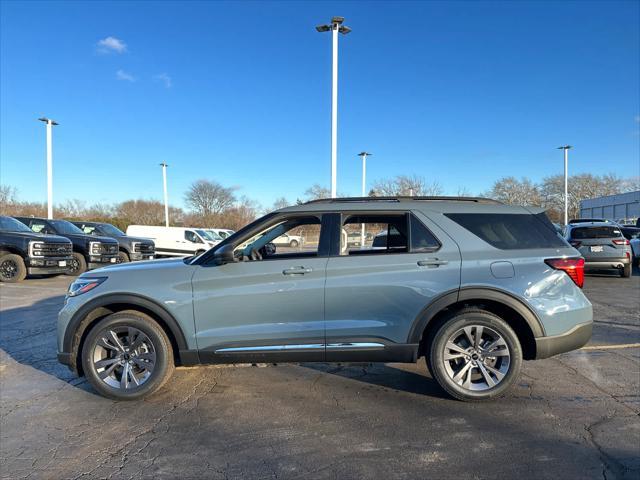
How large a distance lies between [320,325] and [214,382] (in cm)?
149

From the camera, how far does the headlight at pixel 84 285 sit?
3951 mm

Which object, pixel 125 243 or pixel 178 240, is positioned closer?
pixel 125 243

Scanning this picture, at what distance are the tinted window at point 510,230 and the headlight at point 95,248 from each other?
14162 mm

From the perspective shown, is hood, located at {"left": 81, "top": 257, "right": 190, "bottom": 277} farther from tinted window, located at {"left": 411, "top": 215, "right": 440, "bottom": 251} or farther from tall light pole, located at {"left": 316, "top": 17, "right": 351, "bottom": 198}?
tall light pole, located at {"left": 316, "top": 17, "right": 351, "bottom": 198}

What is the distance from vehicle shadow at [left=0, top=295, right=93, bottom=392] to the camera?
15.9 feet

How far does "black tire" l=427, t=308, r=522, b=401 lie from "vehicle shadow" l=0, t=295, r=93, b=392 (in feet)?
11.2

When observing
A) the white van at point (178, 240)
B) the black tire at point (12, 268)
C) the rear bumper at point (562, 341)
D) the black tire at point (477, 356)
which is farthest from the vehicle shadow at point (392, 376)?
the white van at point (178, 240)

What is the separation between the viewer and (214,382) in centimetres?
443

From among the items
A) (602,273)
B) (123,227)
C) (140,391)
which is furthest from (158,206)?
(140,391)

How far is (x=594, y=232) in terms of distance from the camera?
1193cm

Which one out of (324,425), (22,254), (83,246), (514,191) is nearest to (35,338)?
(324,425)

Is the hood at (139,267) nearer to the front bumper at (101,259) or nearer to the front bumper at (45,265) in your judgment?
the front bumper at (45,265)

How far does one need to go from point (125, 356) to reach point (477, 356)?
3.23m

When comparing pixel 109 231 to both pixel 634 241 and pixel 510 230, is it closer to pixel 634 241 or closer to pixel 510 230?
pixel 510 230
